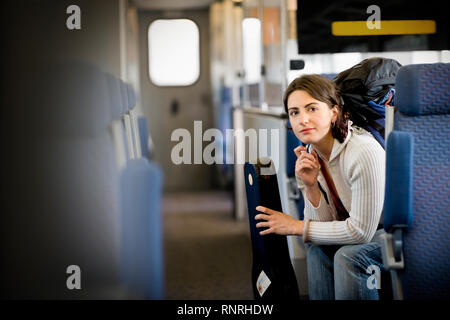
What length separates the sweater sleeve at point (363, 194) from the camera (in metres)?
1.60

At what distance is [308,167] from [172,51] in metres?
0.53

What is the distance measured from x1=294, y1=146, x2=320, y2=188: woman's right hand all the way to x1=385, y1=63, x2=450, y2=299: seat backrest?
238 millimetres

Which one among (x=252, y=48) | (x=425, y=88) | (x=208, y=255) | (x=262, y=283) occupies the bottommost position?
(x=208, y=255)

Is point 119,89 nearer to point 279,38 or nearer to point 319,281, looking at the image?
point 319,281

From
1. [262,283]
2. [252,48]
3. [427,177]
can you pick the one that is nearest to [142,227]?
[262,283]

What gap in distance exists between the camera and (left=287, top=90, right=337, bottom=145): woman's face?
1617 mm

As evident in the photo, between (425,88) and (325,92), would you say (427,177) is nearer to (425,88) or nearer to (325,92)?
(425,88)

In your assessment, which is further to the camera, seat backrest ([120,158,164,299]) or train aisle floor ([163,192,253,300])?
train aisle floor ([163,192,253,300])

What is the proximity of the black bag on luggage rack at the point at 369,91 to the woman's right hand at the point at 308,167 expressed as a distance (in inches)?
7.4

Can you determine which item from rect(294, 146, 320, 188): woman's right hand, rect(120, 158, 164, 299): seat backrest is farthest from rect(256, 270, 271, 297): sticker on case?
rect(120, 158, 164, 299): seat backrest

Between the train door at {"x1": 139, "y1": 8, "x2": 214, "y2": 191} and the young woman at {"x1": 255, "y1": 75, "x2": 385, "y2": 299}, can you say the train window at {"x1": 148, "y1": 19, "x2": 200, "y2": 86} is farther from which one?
the young woman at {"x1": 255, "y1": 75, "x2": 385, "y2": 299}

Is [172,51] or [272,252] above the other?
[172,51]

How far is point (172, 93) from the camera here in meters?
1.52

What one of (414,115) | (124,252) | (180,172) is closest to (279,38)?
(414,115)
